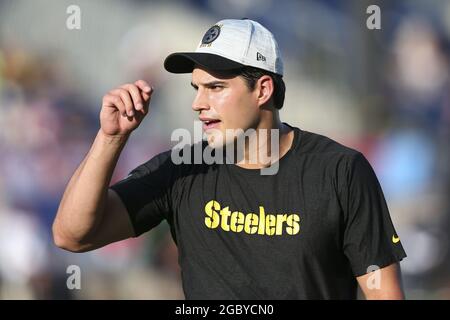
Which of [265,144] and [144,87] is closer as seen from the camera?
[144,87]

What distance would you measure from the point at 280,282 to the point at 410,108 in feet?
14.5

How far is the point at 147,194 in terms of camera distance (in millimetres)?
3371

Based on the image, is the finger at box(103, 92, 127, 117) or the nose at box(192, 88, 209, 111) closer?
the finger at box(103, 92, 127, 117)

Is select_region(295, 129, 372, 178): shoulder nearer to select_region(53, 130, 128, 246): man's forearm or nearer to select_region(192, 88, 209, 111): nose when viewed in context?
select_region(192, 88, 209, 111): nose

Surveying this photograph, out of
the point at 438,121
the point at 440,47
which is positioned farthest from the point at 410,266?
the point at 440,47

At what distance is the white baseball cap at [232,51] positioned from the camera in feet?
11.1

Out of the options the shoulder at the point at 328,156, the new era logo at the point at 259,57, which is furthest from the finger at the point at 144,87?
the shoulder at the point at 328,156

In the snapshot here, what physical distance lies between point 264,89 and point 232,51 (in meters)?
0.25

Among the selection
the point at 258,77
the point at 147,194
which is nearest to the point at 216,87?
the point at 258,77

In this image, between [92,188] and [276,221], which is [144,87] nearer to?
[92,188]

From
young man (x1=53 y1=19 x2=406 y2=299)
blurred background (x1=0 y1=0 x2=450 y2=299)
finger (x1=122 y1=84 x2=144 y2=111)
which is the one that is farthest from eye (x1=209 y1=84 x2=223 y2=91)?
blurred background (x1=0 y1=0 x2=450 y2=299)

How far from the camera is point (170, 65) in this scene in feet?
11.7

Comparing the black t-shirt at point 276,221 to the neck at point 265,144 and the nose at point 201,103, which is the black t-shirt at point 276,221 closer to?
the neck at point 265,144

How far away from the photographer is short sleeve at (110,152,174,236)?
11.0ft
